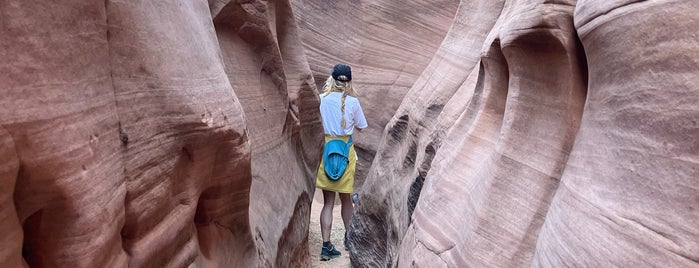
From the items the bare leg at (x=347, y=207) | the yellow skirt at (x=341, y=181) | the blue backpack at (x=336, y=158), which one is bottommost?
the bare leg at (x=347, y=207)

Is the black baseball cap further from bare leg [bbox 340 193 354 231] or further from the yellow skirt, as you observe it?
bare leg [bbox 340 193 354 231]

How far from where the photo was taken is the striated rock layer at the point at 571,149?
1.67m

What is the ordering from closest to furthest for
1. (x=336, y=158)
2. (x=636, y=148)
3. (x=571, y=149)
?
(x=636, y=148)
(x=571, y=149)
(x=336, y=158)

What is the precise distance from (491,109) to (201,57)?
1855mm

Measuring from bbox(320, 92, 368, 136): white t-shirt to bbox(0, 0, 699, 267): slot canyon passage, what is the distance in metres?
0.71

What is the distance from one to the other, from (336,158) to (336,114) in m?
0.48

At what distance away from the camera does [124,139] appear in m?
1.88

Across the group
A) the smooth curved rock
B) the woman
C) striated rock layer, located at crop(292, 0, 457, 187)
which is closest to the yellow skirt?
the woman

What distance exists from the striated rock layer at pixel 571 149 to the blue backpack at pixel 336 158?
3.61 ft

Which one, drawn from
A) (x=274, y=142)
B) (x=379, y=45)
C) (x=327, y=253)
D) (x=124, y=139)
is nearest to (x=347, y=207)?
(x=327, y=253)

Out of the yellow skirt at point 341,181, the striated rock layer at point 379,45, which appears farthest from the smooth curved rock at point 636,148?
the striated rock layer at point 379,45

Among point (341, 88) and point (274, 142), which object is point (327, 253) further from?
point (274, 142)

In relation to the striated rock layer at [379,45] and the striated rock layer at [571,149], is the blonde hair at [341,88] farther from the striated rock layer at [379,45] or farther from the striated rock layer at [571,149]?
the striated rock layer at [379,45]

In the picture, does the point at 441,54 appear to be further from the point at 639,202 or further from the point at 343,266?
the point at 639,202
